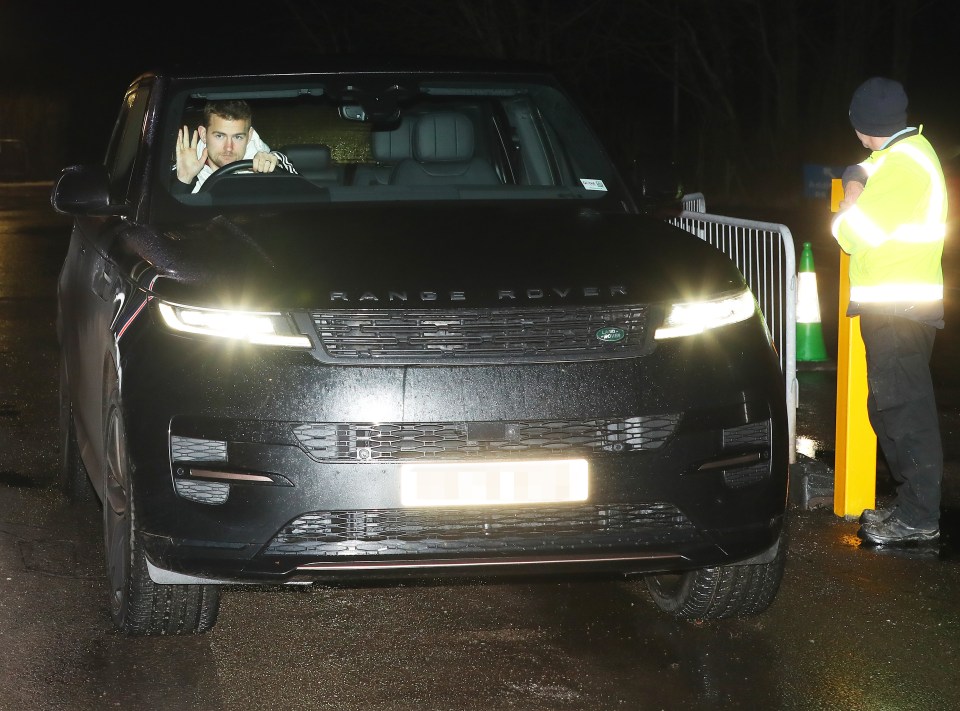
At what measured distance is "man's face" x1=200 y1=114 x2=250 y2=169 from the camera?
5.87m

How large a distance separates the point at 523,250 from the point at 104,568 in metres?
2.10

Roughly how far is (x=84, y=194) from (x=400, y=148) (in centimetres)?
138

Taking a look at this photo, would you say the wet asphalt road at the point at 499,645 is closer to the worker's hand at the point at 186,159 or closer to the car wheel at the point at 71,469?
the car wheel at the point at 71,469

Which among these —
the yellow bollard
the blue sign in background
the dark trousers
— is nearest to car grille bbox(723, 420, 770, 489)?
the dark trousers

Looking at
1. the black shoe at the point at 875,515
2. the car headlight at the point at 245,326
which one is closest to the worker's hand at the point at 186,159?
the car headlight at the point at 245,326

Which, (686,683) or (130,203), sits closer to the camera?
(686,683)

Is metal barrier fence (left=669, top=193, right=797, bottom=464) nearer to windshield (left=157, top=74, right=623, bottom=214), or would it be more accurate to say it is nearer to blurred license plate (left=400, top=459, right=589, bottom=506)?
windshield (left=157, top=74, right=623, bottom=214)

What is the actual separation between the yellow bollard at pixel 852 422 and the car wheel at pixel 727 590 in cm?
144

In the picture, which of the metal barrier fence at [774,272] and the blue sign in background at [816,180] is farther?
the blue sign in background at [816,180]

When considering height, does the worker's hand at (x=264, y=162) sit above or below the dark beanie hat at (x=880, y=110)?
below

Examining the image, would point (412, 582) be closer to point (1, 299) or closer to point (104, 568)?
point (104, 568)

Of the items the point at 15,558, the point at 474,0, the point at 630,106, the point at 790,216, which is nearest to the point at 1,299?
the point at 15,558

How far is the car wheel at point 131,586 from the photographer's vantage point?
4.43m

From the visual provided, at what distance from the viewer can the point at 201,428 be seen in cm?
411
